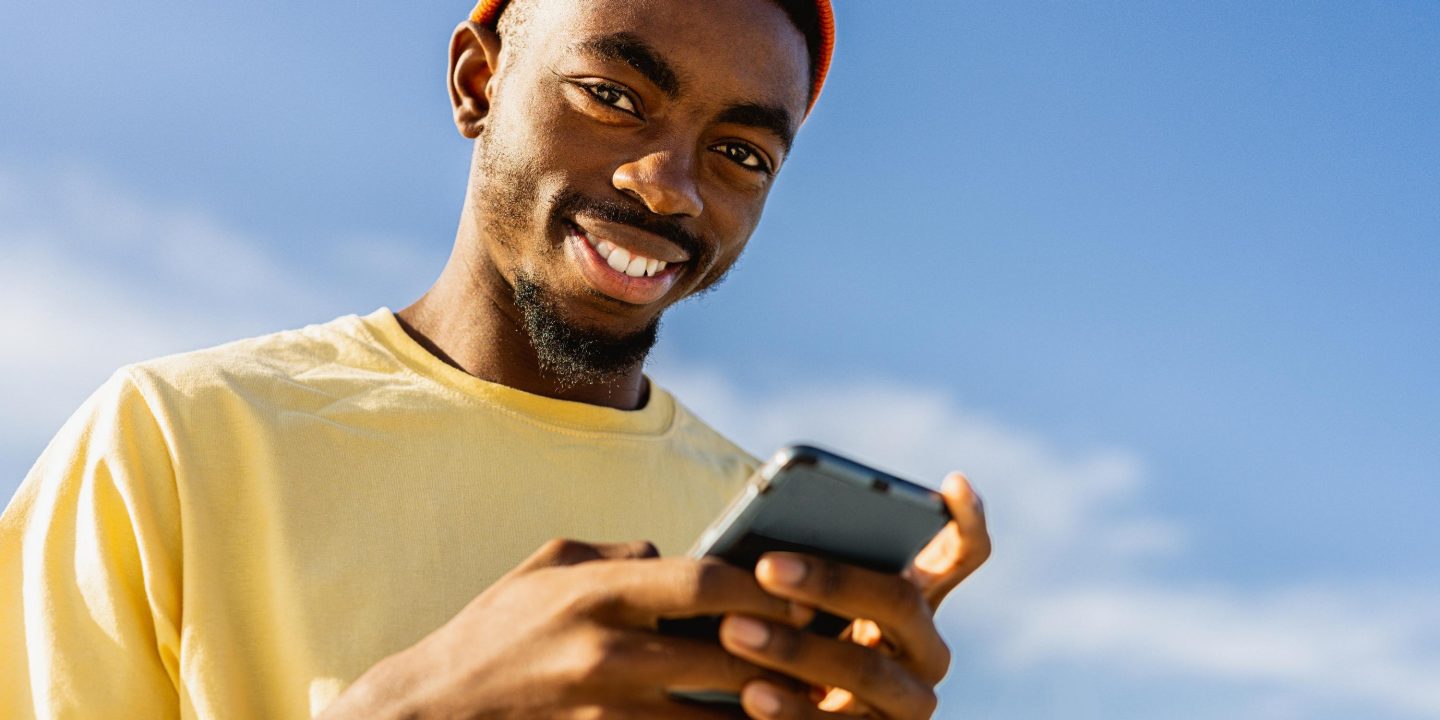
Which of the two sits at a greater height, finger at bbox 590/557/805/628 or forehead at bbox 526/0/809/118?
forehead at bbox 526/0/809/118

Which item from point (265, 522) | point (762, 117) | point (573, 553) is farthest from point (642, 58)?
point (573, 553)

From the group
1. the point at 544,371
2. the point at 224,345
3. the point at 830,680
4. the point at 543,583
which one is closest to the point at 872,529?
the point at 830,680

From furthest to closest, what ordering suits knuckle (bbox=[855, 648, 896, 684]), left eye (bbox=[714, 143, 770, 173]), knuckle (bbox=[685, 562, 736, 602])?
left eye (bbox=[714, 143, 770, 173]) < knuckle (bbox=[855, 648, 896, 684]) < knuckle (bbox=[685, 562, 736, 602])

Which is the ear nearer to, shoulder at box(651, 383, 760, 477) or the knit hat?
the knit hat

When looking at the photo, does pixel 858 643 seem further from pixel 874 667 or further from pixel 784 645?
pixel 784 645

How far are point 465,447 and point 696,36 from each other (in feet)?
4.17

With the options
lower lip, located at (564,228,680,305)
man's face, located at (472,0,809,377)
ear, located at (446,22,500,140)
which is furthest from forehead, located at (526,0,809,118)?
lower lip, located at (564,228,680,305)

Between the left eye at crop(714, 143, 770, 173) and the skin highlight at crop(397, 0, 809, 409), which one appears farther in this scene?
the left eye at crop(714, 143, 770, 173)

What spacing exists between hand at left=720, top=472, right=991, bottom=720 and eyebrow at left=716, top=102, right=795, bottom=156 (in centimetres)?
168

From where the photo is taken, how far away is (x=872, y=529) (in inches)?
80.8

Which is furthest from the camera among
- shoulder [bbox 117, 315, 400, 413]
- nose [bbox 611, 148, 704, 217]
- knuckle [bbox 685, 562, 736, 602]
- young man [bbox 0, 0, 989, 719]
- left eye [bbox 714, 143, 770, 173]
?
left eye [bbox 714, 143, 770, 173]

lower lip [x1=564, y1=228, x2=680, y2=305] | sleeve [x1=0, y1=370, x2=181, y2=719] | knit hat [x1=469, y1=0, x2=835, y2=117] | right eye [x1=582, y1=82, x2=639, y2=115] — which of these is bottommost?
sleeve [x1=0, y1=370, x2=181, y2=719]

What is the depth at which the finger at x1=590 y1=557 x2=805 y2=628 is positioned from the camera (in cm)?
181

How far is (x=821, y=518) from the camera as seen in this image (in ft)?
6.62
